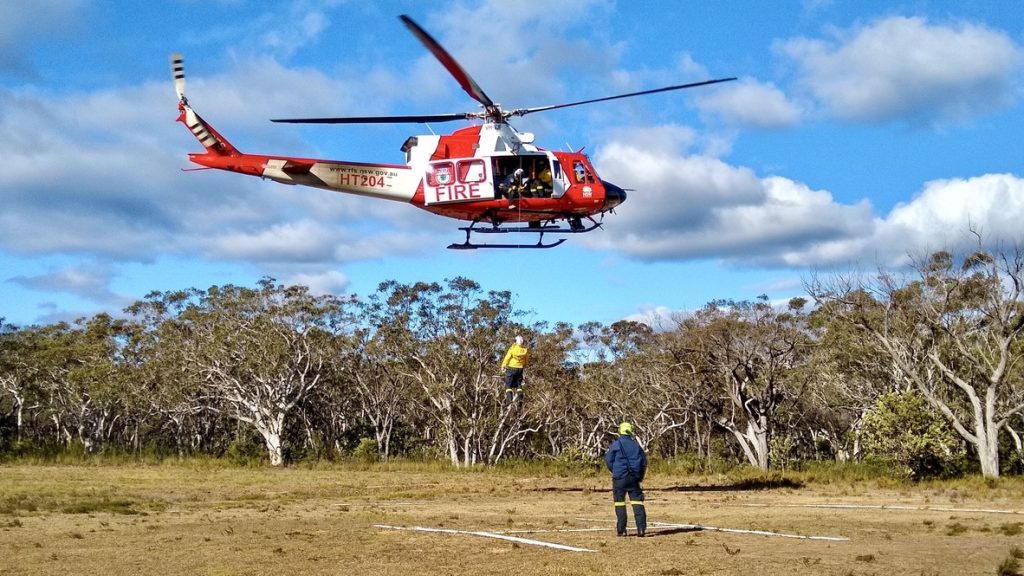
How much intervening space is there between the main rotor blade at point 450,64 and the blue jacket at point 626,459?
7.19 metres

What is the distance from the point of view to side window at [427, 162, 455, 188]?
66.2 feet

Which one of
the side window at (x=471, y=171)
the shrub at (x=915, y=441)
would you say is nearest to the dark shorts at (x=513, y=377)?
the side window at (x=471, y=171)

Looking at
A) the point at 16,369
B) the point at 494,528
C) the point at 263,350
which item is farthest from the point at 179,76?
the point at 16,369

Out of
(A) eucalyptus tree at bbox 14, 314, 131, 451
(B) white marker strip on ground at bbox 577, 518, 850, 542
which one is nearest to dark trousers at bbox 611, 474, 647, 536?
(B) white marker strip on ground at bbox 577, 518, 850, 542

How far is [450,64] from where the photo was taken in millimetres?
16750

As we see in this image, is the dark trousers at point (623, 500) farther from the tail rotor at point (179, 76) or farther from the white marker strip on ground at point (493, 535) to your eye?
the tail rotor at point (179, 76)

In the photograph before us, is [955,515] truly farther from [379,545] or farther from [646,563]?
[379,545]

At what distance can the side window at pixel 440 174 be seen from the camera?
2017 cm

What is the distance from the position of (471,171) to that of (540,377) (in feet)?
91.5

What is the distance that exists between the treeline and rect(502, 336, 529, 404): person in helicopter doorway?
11.2 m

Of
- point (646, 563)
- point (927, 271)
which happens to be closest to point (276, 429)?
point (927, 271)

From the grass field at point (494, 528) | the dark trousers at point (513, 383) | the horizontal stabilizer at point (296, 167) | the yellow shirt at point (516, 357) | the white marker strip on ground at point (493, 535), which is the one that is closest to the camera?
the grass field at point (494, 528)

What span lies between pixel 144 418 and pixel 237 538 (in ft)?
159

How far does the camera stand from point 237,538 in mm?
13711
